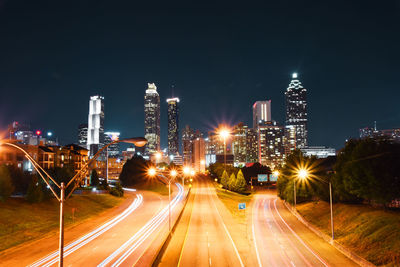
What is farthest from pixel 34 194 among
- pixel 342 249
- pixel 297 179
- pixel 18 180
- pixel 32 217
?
pixel 297 179

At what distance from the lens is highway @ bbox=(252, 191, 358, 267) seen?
2773 cm

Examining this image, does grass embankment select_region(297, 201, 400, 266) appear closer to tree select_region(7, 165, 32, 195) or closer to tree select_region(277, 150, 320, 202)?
tree select_region(277, 150, 320, 202)

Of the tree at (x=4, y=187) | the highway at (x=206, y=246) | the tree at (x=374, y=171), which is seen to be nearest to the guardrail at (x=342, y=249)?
the tree at (x=374, y=171)

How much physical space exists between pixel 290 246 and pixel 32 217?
36.5m

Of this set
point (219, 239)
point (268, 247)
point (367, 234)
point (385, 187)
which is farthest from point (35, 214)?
point (385, 187)

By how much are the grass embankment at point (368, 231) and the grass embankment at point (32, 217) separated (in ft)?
117

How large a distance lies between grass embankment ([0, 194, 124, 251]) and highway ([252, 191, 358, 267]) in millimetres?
26710

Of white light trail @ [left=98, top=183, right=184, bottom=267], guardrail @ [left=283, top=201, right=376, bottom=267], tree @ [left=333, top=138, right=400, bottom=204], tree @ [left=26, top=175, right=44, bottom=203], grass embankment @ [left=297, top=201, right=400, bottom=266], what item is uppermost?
tree @ [left=333, top=138, right=400, bottom=204]

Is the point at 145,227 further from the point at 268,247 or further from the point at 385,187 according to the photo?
the point at 385,187

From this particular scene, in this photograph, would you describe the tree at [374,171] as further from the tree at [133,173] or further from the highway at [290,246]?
the tree at [133,173]

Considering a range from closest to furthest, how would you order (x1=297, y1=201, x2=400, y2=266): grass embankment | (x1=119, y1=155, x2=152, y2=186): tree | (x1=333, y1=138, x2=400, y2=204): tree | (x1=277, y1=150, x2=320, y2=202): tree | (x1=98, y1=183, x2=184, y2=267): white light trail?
(x1=297, y1=201, x2=400, y2=266): grass embankment → (x1=98, y1=183, x2=184, y2=267): white light trail → (x1=333, y1=138, x2=400, y2=204): tree → (x1=277, y1=150, x2=320, y2=202): tree → (x1=119, y1=155, x2=152, y2=186): tree

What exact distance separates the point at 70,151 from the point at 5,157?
2915 cm

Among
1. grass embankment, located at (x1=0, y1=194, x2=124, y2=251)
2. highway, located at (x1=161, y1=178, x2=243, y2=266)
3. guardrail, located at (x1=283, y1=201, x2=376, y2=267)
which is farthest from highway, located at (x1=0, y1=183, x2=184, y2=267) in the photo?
guardrail, located at (x1=283, y1=201, x2=376, y2=267)

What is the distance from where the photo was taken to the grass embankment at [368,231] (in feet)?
85.8
